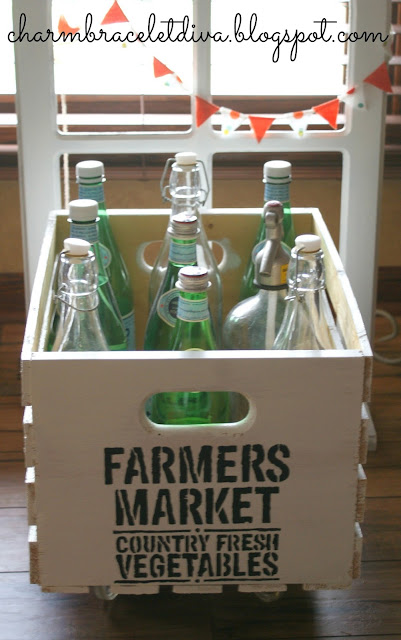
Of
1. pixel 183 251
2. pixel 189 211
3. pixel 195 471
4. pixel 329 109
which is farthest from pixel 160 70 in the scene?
pixel 195 471

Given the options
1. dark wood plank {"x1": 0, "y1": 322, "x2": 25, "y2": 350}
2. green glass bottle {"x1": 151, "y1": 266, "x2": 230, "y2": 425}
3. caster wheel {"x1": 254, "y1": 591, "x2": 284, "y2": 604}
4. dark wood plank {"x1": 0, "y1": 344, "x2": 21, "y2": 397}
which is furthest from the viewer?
dark wood plank {"x1": 0, "y1": 322, "x2": 25, "y2": 350}

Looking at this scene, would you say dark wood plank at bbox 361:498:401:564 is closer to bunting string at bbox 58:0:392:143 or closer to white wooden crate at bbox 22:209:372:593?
white wooden crate at bbox 22:209:372:593

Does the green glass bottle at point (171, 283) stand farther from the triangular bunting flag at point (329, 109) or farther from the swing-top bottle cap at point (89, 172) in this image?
the triangular bunting flag at point (329, 109)

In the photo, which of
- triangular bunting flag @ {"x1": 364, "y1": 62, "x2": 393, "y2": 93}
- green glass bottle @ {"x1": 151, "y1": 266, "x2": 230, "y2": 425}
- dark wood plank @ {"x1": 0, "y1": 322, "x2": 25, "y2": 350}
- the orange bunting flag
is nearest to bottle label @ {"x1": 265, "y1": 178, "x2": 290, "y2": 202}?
green glass bottle @ {"x1": 151, "y1": 266, "x2": 230, "y2": 425}

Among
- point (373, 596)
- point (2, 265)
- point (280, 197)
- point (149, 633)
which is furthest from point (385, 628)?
point (2, 265)

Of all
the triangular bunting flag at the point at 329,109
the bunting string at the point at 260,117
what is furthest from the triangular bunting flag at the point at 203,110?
the triangular bunting flag at the point at 329,109

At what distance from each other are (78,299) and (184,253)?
0.13m

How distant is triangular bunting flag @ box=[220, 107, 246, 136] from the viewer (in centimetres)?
130

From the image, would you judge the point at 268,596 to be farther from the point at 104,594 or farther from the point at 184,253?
the point at 184,253

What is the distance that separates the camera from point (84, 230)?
961 mm

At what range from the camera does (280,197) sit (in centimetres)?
106

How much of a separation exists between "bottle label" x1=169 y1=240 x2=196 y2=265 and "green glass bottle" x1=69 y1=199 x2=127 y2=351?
0.09 metres

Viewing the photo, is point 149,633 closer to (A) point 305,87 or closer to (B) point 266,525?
(B) point 266,525

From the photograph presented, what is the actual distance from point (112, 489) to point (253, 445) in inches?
5.1
